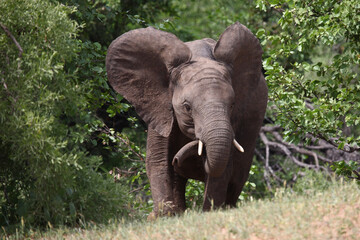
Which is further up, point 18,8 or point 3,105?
point 18,8

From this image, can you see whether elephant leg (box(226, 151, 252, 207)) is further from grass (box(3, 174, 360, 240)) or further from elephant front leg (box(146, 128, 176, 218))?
grass (box(3, 174, 360, 240))

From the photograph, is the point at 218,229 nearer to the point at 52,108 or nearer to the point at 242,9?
the point at 52,108

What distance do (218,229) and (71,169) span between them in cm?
243

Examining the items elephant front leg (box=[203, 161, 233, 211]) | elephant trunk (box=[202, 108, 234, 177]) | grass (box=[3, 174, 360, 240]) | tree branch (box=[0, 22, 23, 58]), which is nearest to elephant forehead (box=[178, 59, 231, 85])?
elephant trunk (box=[202, 108, 234, 177])

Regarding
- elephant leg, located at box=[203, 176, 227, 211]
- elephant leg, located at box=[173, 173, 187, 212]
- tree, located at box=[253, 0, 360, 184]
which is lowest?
elephant leg, located at box=[173, 173, 187, 212]

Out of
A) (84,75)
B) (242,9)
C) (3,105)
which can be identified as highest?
(3,105)

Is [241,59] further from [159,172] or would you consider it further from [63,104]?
[63,104]

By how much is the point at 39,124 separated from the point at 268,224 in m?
2.72

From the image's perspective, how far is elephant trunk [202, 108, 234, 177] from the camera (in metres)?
8.66

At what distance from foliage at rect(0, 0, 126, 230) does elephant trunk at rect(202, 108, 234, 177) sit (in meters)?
1.46

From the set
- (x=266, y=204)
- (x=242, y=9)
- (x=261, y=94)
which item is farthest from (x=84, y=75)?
(x=242, y=9)

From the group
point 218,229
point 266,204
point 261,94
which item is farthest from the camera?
point 261,94

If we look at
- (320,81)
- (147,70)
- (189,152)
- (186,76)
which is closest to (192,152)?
(189,152)

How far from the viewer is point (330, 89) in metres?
11.8
